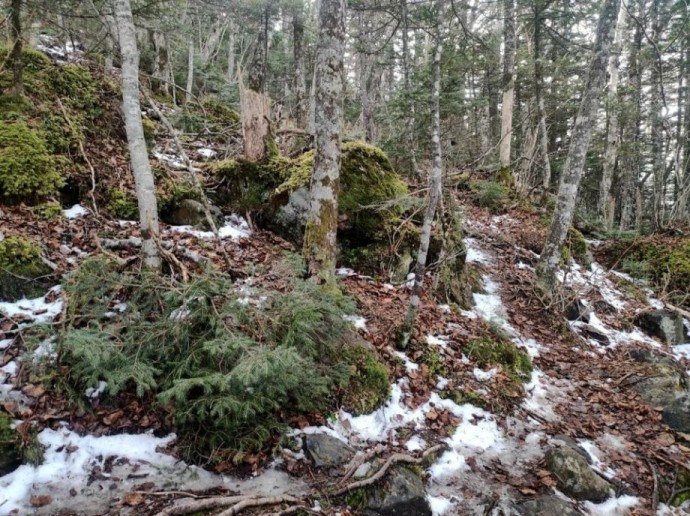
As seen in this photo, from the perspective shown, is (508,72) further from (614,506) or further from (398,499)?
(398,499)

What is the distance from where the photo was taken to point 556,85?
15.0 m

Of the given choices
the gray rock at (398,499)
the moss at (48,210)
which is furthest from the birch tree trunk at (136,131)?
the gray rock at (398,499)

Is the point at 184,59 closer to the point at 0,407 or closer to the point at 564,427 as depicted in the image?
the point at 0,407

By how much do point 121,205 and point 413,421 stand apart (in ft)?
17.3

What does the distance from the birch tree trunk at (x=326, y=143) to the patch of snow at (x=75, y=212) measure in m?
3.43

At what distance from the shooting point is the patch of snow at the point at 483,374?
5.34 metres

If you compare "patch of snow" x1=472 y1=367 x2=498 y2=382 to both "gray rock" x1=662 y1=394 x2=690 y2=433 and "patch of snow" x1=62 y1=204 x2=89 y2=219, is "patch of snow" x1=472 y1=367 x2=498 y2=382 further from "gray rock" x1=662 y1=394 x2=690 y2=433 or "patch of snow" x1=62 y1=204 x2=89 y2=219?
"patch of snow" x1=62 y1=204 x2=89 y2=219

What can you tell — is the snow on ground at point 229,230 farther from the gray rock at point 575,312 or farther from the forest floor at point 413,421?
the gray rock at point 575,312

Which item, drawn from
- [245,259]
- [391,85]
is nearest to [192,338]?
[245,259]

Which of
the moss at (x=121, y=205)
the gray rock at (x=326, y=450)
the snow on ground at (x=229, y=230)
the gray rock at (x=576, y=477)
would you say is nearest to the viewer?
the gray rock at (x=326, y=450)

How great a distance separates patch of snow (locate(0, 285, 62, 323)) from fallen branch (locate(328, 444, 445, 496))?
3.26 metres

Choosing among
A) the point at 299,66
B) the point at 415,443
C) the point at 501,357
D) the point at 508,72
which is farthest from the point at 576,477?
the point at 299,66

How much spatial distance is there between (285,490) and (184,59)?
902 inches

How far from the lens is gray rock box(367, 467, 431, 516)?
133 inches
